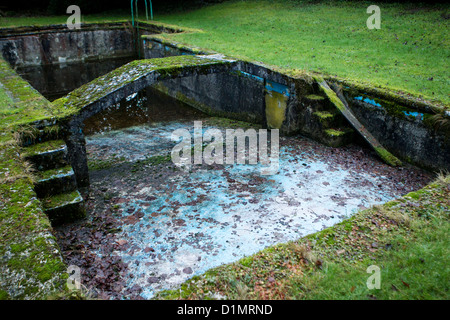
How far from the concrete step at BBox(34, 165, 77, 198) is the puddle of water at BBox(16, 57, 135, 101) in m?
10.6

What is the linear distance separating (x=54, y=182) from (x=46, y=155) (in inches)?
18.6

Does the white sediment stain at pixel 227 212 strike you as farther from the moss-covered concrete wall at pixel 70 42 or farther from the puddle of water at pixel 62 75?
the moss-covered concrete wall at pixel 70 42

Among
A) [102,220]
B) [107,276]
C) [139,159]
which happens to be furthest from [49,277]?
[139,159]

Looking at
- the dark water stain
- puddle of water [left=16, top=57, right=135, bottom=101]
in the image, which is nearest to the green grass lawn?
the dark water stain

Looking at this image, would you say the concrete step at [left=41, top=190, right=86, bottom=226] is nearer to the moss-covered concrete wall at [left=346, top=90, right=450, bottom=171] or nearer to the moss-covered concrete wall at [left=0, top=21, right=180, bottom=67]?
the moss-covered concrete wall at [left=346, top=90, right=450, bottom=171]

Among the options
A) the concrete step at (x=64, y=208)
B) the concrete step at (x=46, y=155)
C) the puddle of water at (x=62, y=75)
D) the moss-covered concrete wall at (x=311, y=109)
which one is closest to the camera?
the concrete step at (x=64, y=208)

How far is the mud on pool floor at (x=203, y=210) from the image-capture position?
492 centimetres

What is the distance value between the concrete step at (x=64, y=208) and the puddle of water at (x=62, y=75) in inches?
423

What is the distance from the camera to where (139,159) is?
8742 mm

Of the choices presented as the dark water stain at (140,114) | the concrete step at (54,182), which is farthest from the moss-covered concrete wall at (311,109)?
the concrete step at (54,182)

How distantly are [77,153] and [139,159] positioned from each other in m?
2.14

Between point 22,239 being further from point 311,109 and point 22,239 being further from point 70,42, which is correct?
point 70,42

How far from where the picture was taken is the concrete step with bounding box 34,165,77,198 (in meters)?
5.45

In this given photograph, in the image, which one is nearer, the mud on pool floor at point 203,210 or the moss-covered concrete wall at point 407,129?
the mud on pool floor at point 203,210
